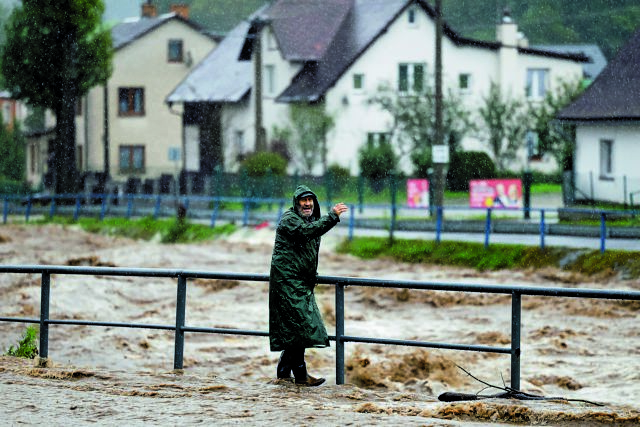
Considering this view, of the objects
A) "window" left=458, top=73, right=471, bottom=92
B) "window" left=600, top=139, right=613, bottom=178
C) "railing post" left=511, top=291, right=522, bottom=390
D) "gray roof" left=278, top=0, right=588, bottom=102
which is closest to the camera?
"railing post" left=511, top=291, right=522, bottom=390

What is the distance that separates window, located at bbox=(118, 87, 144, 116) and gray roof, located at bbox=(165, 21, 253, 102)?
4118 mm

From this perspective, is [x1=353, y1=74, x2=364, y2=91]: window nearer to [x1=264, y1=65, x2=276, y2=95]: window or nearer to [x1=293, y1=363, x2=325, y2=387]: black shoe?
[x1=264, y1=65, x2=276, y2=95]: window

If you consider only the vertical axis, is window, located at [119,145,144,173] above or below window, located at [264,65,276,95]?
below

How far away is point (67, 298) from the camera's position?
28.5 meters

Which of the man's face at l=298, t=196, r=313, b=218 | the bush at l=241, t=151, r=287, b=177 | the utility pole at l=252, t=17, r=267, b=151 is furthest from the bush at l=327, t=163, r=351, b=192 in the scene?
the man's face at l=298, t=196, r=313, b=218

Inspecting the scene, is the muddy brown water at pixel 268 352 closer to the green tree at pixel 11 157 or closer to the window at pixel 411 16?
the window at pixel 411 16

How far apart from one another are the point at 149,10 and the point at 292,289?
77437mm

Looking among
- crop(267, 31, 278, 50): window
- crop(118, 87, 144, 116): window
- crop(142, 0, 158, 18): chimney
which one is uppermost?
crop(142, 0, 158, 18): chimney

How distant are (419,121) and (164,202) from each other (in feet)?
34.5

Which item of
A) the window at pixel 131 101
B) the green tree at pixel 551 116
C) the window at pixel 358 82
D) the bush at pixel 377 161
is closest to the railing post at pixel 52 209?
the bush at pixel 377 161

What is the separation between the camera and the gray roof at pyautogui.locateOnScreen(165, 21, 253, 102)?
64988 mm

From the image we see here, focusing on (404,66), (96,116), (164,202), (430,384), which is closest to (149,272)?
(430,384)

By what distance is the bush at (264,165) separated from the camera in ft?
173

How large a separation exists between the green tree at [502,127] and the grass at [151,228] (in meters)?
15.5
